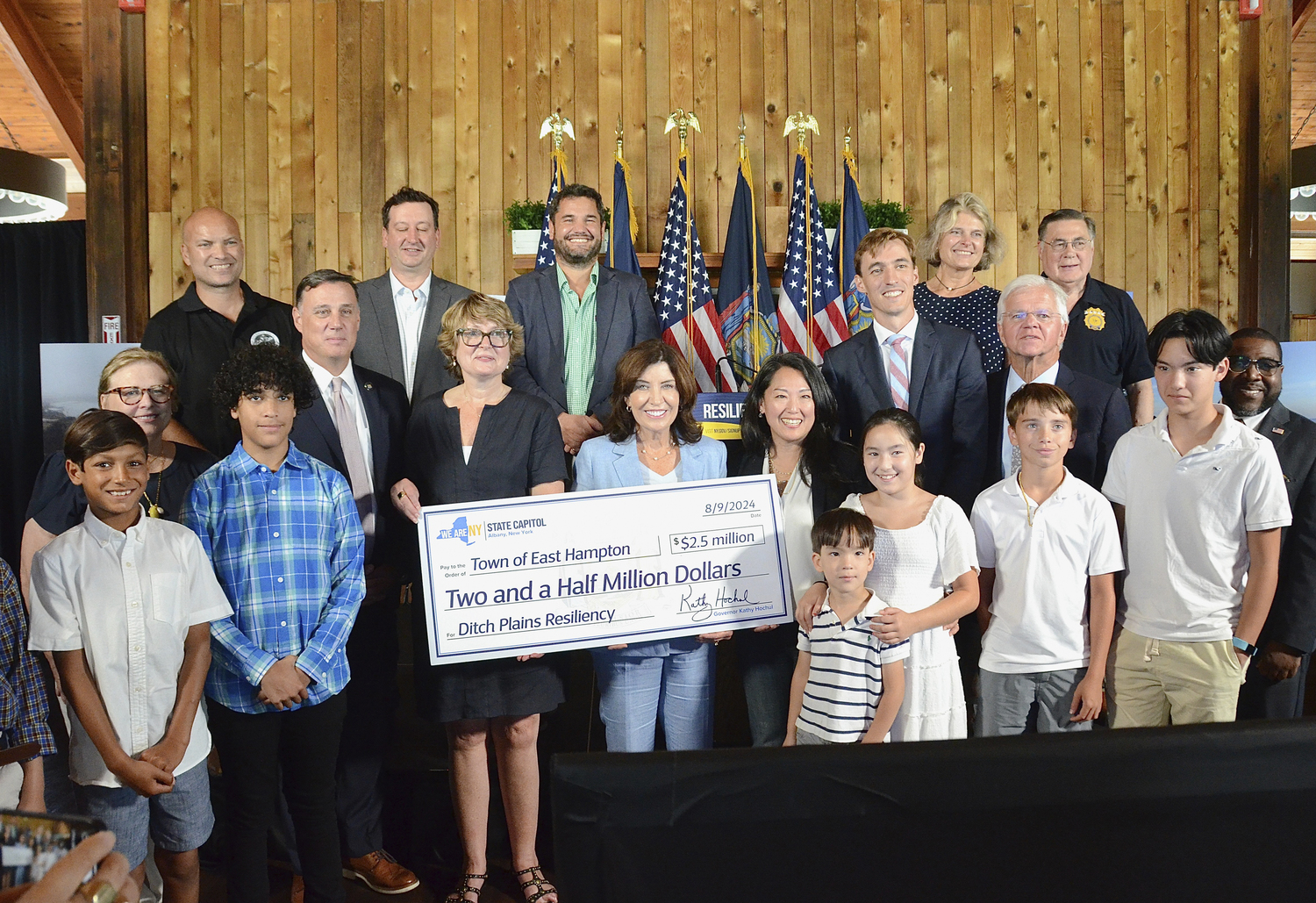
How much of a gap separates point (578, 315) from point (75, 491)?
176cm

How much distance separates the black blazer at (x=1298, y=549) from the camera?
283 cm

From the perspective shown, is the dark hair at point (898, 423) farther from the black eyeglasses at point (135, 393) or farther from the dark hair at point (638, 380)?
the black eyeglasses at point (135, 393)

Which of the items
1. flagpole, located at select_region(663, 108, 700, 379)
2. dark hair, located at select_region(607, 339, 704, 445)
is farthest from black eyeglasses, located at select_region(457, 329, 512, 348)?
flagpole, located at select_region(663, 108, 700, 379)

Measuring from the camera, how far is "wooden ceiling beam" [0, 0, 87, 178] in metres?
A: 6.46

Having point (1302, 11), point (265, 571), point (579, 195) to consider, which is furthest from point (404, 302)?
point (1302, 11)

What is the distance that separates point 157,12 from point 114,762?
196 inches

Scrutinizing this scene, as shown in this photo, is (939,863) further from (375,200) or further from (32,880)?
(375,200)

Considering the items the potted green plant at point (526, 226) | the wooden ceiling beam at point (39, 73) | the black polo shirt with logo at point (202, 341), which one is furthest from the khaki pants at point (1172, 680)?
the wooden ceiling beam at point (39, 73)

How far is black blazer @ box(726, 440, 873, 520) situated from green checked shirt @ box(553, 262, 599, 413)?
2.83 feet

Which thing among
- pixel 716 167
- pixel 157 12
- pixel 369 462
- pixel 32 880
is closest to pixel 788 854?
pixel 32 880

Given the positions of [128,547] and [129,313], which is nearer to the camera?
[128,547]

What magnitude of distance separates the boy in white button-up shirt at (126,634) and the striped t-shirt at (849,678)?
1.51m

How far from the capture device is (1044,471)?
2.75 metres

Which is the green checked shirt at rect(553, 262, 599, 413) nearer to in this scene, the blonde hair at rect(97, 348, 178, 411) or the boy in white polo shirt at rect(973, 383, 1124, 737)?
the blonde hair at rect(97, 348, 178, 411)
